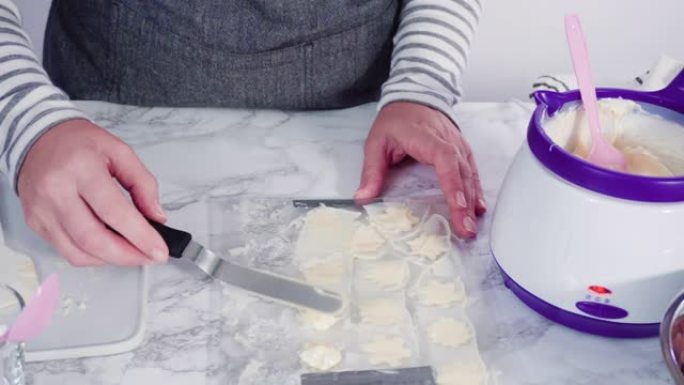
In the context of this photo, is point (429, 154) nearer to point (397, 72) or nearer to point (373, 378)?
point (397, 72)

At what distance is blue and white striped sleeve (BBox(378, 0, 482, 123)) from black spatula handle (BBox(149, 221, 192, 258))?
268mm

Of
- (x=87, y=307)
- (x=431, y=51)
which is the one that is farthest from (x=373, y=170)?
(x=87, y=307)

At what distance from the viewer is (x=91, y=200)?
0.68 meters

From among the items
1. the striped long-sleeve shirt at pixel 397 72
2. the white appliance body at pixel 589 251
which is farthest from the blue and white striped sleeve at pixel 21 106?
the white appliance body at pixel 589 251

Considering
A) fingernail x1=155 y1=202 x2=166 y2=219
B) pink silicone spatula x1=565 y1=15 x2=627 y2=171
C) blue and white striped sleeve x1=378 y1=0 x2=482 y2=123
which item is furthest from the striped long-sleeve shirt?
pink silicone spatula x1=565 y1=15 x2=627 y2=171

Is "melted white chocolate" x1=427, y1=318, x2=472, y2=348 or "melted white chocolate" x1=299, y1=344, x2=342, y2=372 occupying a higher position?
"melted white chocolate" x1=427, y1=318, x2=472, y2=348

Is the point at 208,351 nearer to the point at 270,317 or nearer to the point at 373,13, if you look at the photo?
the point at 270,317

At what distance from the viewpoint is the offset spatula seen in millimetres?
669

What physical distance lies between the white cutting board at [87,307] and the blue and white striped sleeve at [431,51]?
324 millimetres

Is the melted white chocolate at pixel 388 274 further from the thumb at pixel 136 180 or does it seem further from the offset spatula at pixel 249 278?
the thumb at pixel 136 180

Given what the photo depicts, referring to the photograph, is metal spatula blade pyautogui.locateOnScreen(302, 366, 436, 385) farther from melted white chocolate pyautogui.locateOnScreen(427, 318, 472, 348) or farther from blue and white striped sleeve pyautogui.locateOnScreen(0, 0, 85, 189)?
blue and white striped sleeve pyautogui.locateOnScreen(0, 0, 85, 189)

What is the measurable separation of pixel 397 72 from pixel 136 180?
31cm

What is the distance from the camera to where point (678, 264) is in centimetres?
61

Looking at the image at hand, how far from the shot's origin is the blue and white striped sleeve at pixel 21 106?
29.0 inches
